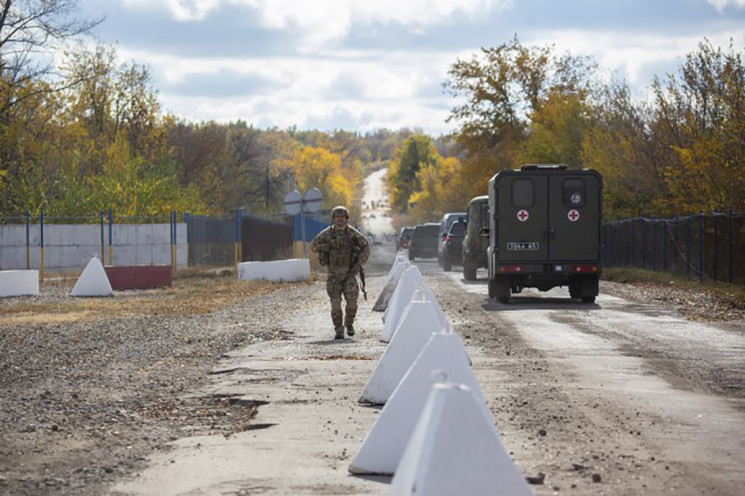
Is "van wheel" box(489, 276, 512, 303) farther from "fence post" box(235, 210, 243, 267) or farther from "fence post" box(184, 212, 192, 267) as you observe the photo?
"fence post" box(184, 212, 192, 267)

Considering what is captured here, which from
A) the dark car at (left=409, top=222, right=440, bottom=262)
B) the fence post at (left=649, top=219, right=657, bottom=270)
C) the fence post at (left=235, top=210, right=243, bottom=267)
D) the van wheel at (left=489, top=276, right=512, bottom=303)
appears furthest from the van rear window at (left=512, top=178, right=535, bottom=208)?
the dark car at (left=409, top=222, right=440, bottom=262)

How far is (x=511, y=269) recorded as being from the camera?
24.3 m

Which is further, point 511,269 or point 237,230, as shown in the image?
point 237,230

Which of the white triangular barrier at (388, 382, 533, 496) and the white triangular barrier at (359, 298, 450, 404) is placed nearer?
the white triangular barrier at (388, 382, 533, 496)

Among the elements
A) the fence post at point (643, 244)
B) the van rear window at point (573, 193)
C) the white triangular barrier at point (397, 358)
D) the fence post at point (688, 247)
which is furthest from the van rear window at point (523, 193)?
the fence post at point (643, 244)

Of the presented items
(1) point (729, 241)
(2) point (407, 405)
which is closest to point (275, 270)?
(1) point (729, 241)

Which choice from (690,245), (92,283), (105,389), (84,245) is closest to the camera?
(105,389)

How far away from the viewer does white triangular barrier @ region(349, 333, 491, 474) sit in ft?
21.9

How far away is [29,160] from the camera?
154ft

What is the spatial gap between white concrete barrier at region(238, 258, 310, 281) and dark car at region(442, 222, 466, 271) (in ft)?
25.7

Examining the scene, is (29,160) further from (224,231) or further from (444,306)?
(444,306)

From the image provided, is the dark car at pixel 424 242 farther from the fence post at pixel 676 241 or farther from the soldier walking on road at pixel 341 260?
the soldier walking on road at pixel 341 260

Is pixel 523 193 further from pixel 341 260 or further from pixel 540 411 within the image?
pixel 540 411

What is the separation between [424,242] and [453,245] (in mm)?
14101
